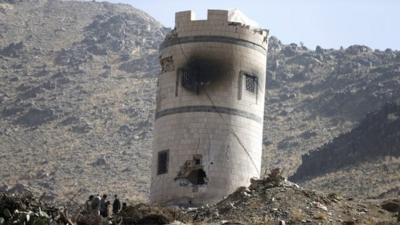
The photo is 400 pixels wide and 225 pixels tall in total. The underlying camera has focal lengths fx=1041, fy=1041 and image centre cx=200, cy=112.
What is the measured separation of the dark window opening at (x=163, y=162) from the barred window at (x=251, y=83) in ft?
9.54

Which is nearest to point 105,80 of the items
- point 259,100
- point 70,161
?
point 70,161

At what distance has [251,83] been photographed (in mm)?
29125

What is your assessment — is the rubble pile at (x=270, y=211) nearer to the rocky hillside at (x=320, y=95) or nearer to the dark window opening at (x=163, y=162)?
the dark window opening at (x=163, y=162)

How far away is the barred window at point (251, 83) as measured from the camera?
1142 inches

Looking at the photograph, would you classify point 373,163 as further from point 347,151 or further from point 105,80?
point 105,80

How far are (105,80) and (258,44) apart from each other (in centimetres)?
7351

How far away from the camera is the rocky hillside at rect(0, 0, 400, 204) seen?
75125 mm

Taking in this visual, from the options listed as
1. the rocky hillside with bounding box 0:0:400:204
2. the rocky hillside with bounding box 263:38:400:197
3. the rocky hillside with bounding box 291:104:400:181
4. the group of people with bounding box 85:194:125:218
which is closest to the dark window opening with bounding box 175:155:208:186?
the group of people with bounding box 85:194:125:218

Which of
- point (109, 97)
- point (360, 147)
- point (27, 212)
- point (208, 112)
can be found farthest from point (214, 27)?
point (109, 97)

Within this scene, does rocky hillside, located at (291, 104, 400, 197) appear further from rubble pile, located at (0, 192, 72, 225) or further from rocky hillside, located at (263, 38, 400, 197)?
rubble pile, located at (0, 192, 72, 225)

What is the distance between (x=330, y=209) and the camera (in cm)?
2286

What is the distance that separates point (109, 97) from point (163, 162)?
6741 centimetres

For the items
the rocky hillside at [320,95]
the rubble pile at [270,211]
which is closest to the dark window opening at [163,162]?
the rubble pile at [270,211]

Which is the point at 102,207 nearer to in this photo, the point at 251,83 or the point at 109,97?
the point at 251,83
